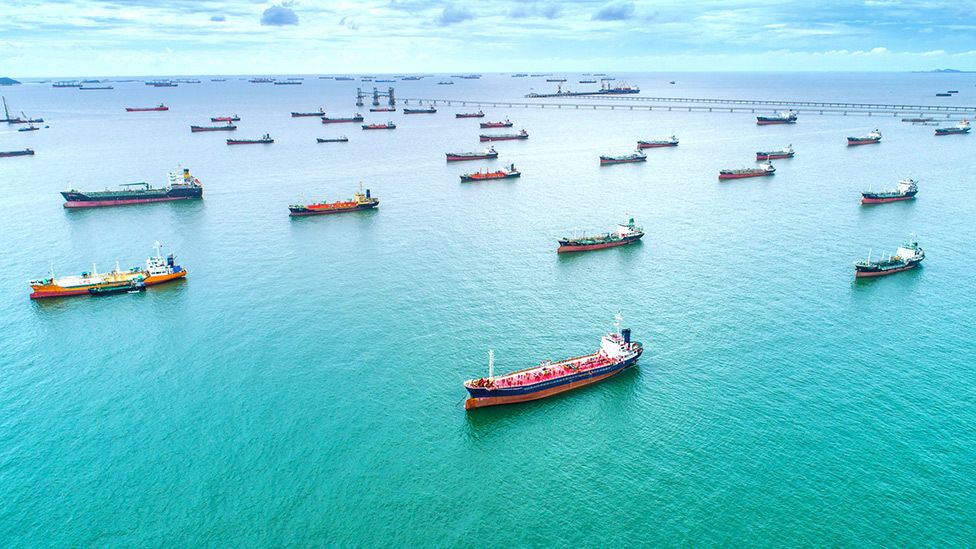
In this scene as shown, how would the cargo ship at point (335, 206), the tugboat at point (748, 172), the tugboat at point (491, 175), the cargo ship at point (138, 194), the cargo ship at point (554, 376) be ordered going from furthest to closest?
the tugboat at point (748, 172), the tugboat at point (491, 175), the cargo ship at point (138, 194), the cargo ship at point (335, 206), the cargo ship at point (554, 376)

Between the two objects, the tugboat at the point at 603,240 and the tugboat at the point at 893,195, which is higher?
the tugboat at the point at 893,195

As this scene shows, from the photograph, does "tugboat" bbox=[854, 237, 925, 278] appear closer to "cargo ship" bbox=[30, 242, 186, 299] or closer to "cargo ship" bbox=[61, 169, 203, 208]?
"cargo ship" bbox=[30, 242, 186, 299]

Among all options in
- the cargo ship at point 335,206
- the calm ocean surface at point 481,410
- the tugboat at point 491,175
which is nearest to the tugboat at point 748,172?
the calm ocean surface at point 481,410

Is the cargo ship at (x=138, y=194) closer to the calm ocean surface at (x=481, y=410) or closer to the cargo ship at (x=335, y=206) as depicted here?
the calm ocean surface at (x=481, y=410)

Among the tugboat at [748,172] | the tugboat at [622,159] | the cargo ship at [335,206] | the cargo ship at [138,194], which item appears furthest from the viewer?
the tugboat at [622,159]

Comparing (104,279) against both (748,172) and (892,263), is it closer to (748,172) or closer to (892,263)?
(892,263)
